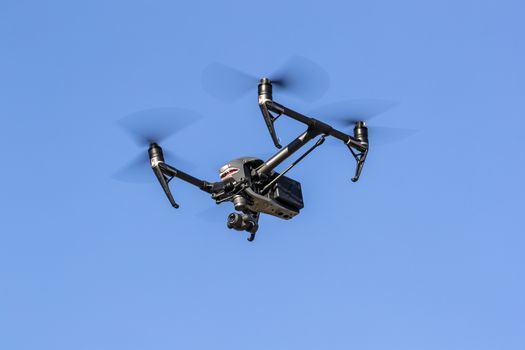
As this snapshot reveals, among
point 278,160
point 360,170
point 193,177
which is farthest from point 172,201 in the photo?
point 360,170

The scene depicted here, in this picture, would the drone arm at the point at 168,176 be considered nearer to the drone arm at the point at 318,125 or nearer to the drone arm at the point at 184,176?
the drone arm at the point at 184,176

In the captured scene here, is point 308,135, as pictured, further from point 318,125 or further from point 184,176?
point 184,176

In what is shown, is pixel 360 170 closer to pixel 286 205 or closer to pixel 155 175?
pixel 286 205

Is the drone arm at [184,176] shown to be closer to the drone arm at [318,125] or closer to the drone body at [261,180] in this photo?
the drone body at [261,180]

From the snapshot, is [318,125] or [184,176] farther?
[184,176]

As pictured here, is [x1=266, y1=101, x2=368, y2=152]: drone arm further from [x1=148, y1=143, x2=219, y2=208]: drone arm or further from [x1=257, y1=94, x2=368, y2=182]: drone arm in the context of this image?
[x1=148, y1=143, x2=219, y2=208]: drone arm

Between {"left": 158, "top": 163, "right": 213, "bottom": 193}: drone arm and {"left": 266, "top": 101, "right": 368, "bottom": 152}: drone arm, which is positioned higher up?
{"left": 266, "top": 101, "right": 368, "bottom": 152}: drone arm

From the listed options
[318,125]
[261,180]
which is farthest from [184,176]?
[318,125]

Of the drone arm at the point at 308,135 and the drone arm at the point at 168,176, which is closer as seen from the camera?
the drone arm at the point at 308,135

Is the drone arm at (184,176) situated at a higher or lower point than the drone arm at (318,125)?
lower
